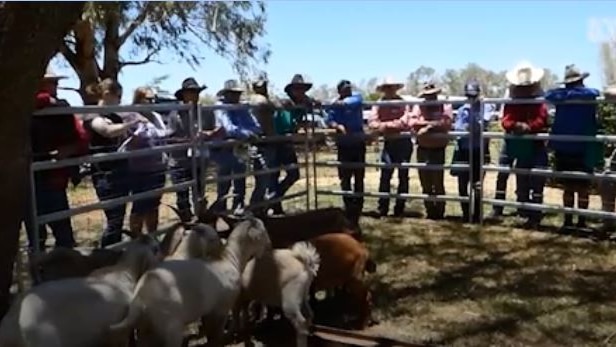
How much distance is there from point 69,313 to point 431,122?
6370 millimetres

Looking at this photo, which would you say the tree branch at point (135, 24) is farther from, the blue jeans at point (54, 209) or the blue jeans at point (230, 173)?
the blue jeans at point (54, 209)

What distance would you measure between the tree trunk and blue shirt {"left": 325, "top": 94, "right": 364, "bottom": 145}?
5.95m

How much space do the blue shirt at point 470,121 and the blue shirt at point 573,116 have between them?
832mm

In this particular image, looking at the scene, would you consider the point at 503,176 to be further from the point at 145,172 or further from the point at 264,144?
the point at 145,172

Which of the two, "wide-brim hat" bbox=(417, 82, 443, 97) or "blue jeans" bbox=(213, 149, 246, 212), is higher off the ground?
"wide-brim hat" bbox=(417, 82, 443, 97)

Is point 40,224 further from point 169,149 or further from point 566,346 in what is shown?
point 566,346

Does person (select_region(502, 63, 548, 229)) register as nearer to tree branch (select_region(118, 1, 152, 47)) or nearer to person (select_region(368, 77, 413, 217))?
person (select_region(368, 77, 413, 217))

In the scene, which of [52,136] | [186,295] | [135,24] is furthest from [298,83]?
[135,24]

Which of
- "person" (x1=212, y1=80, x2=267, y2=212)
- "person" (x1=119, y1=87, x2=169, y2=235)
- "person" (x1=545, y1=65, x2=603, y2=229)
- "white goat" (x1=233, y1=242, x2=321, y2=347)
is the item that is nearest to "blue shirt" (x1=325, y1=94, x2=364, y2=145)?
"person" (x1=212, y1=80, x2=267, y2=212)

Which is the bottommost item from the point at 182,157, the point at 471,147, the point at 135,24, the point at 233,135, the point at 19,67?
the point at 471,147

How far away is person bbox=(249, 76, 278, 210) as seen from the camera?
8.77 meters

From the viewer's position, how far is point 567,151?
862cm

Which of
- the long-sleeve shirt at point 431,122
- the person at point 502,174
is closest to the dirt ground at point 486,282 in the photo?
the person at point 502,174

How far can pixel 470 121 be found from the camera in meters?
9.24
